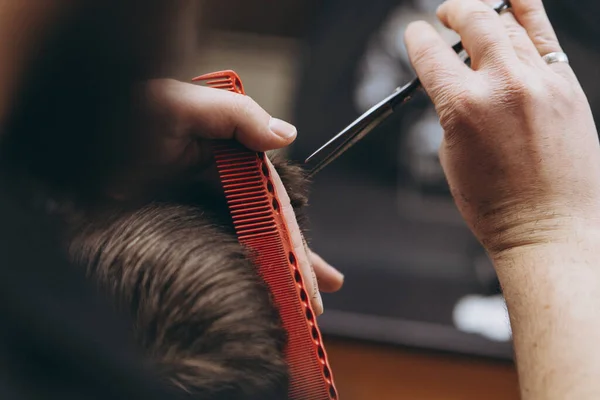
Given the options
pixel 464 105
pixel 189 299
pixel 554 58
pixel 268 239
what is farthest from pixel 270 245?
pixel 554 58

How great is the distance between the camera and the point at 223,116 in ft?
1.58

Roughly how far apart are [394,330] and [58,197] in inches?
35.8

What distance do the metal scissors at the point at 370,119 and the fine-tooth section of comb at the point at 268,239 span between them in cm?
14

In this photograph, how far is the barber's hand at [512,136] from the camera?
570 millimetres

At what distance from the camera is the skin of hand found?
1.74ft

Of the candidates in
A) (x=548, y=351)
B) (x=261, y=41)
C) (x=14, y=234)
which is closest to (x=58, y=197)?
(x=14, y=234)

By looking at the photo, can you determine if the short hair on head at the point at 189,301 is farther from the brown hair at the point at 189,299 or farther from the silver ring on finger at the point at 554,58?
the silver ring on finger at the point at 554,58

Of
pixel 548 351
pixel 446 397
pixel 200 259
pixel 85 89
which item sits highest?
pixel 85 89

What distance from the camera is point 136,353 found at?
1.26 ft

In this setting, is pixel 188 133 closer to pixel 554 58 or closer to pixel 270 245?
pixel 270 245

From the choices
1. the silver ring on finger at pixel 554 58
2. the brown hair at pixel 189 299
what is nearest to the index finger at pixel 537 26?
the silver ring on finger at pixel 554 58

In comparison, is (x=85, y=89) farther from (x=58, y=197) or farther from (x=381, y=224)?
(x=381, y=224)

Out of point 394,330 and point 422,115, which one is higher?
point 422,115

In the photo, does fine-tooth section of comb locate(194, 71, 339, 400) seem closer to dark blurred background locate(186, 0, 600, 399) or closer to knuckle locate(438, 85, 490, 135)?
knuckle locate(438, 85, 490, 135)
